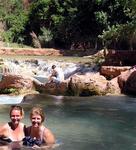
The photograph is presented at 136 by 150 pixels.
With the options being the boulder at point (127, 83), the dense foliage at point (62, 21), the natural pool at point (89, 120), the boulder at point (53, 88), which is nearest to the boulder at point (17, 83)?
the boulder at point (53, 88)

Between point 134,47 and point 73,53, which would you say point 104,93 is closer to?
point 134,47

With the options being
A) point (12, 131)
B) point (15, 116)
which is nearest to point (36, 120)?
point (15, 116)

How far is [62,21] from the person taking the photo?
128 ft

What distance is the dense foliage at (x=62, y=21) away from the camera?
36500 mm

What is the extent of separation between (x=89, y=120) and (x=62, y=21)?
2660 cm

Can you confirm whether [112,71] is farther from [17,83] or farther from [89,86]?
[17,83]

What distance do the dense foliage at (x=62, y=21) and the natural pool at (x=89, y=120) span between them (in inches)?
787

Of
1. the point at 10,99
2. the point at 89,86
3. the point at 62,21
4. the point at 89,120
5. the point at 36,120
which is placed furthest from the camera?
the point at 62,21

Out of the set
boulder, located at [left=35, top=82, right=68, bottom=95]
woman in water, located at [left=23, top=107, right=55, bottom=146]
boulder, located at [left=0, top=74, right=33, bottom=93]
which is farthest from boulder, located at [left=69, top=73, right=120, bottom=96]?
woman in water, located at [left=23, top=107, right=55, bottom=146]

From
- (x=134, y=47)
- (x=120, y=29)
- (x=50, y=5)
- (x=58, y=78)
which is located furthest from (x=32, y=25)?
(x=58, y=78)

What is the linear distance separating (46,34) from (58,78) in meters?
21.1

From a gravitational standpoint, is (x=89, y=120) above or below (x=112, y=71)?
below

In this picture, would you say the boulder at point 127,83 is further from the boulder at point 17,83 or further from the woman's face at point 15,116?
the woman's face at point 15,116

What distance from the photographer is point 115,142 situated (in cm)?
1050
